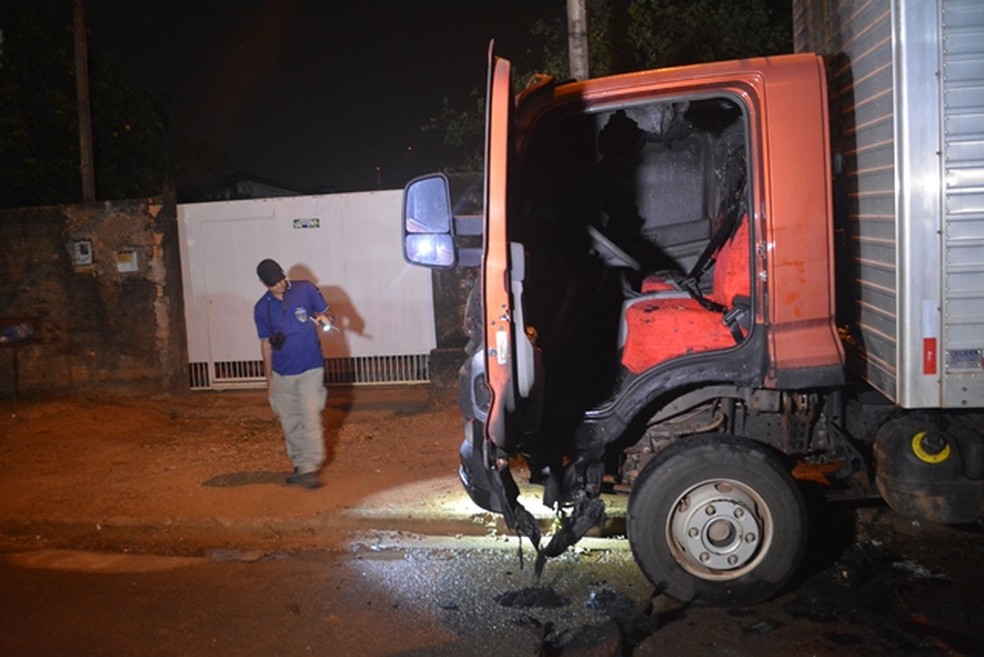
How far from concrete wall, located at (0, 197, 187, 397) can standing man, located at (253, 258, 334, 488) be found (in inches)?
154

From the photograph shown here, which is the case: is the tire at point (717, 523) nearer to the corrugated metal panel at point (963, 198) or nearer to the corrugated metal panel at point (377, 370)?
the corrugated metal panel at point (963, 198)

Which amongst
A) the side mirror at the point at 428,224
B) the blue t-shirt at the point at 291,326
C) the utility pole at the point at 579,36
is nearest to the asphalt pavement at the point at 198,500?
the blue t-shirt at the point at 291,326

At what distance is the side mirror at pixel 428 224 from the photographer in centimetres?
420

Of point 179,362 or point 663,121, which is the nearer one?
point 663,121

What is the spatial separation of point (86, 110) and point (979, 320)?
11.2 meters

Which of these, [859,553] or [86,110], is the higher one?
[86,110]

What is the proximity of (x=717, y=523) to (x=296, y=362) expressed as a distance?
3593mm

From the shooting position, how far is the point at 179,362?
977 cm

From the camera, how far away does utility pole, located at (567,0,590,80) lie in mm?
7590

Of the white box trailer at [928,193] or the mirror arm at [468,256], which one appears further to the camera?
the mirror arm at [468,256]

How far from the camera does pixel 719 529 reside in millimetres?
4078

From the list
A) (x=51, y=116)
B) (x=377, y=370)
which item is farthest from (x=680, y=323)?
(x=51, y=116)

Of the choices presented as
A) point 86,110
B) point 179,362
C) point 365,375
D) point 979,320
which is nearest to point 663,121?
point 979,320

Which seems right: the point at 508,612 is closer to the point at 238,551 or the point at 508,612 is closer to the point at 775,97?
the point at 238,551
